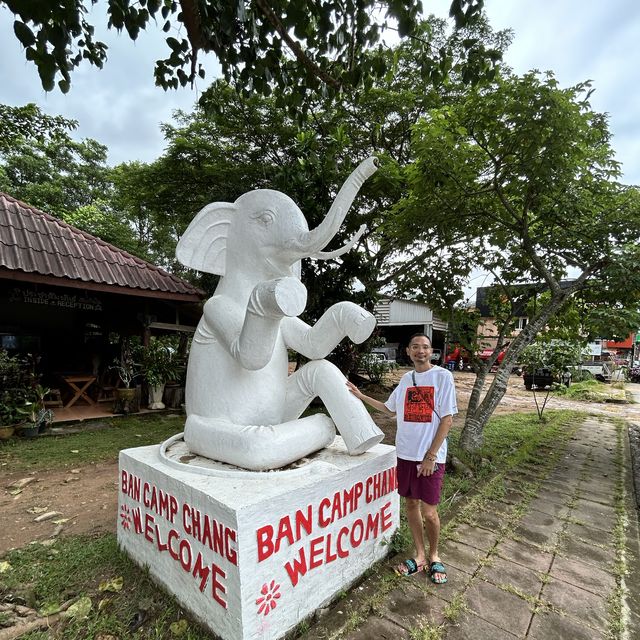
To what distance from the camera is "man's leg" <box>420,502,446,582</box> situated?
7.34ft

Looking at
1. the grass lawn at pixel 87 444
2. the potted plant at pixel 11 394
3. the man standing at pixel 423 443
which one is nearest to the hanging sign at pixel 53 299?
the potted plant at pixel 11 394

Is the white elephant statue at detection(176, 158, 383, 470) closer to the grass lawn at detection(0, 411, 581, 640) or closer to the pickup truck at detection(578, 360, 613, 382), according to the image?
the grass lawn at detection(0, 411, 581, 640)

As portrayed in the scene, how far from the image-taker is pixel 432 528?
A: 2.29 meters

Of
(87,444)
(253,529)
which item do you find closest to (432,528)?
(253,529)

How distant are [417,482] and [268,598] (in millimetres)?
995

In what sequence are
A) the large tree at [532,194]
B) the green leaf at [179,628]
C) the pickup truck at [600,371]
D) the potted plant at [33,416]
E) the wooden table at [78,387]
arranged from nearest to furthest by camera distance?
the green leaf at [179,628] < the large tree at [532,194] < the potted plant at [33,416] < the wooden table at [78,387] < the pickup truck at [600,371]

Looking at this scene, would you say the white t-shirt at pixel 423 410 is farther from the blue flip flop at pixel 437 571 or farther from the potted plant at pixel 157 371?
the potted plant at pixel 157 371

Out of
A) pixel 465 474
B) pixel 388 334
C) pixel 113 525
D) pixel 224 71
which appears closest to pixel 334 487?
pixel 113 525

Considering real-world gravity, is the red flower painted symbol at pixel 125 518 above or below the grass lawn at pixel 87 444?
above

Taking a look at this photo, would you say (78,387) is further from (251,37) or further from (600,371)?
(600,371)

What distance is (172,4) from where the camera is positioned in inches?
108

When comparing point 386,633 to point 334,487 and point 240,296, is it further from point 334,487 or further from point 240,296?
point 240,296

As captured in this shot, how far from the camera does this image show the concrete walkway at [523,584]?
1.91 meters

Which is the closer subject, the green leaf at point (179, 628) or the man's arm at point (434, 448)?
the green leaf at point (179, 628)
